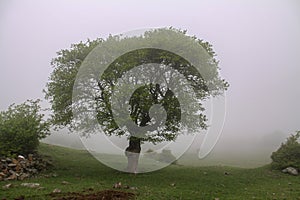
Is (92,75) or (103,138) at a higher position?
(92,75)

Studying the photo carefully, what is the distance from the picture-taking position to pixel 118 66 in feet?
82.7

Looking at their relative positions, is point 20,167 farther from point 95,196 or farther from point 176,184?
point 176,184

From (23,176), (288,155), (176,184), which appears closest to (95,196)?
(176,184)

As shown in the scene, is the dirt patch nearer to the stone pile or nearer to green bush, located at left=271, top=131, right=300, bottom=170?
the stone pile

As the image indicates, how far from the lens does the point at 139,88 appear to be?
24.0 metres

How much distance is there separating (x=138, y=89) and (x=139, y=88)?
0.56ft

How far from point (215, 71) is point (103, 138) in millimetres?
13841

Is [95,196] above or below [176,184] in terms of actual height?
below

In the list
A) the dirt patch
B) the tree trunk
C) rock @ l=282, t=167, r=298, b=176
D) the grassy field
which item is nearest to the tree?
the tree trunk

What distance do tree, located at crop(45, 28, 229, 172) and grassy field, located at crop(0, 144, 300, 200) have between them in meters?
4.16

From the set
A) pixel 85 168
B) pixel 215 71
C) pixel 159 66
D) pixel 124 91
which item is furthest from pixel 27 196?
pixel 215 71

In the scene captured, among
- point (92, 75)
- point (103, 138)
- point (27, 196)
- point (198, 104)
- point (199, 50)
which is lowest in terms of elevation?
point (27, 196)

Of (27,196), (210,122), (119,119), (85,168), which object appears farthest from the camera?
(85,168)

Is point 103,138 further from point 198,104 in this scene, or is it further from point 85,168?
point 198,104
